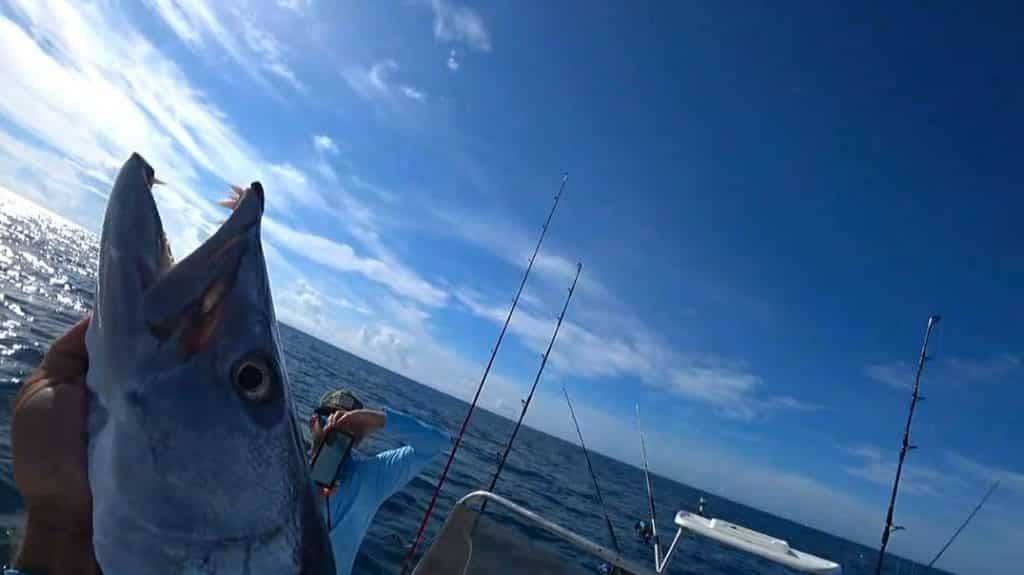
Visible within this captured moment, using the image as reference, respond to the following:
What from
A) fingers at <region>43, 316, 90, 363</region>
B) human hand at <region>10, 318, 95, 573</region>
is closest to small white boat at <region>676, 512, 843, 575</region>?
human hand at <region>10, 318, 95, 573</region>

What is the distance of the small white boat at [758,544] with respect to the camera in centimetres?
581

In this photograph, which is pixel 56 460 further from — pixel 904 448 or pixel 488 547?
pixel 904 448

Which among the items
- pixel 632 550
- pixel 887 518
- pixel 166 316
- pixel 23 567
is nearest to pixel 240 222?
pixel 166 316

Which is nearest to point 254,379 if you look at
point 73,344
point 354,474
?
point 73,344

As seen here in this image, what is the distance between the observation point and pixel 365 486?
3.92 m

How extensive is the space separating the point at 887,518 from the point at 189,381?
861 centimetres

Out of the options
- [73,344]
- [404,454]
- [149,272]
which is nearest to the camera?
[149,272]

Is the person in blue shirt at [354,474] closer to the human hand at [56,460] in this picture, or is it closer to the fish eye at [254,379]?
the human hand at [56,460]

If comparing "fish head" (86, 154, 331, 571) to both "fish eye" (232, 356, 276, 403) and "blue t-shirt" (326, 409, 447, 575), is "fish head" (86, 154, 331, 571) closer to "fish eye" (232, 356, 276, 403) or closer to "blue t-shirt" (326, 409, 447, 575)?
"fish eye" (232, 356, 276, 403)

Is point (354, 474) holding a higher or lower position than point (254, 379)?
lower

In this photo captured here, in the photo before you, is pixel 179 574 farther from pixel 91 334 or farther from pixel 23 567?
pixel 91 334

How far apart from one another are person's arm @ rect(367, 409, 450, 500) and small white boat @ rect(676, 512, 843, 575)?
3983 millimetres

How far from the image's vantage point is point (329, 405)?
12.9ft

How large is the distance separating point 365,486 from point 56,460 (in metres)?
2.83
